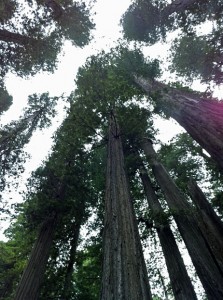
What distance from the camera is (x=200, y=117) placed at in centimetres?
671

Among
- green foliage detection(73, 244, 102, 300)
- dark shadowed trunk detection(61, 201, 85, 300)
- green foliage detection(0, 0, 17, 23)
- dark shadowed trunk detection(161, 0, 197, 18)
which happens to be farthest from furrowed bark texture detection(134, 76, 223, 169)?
green foliage detection(73, 244, 102, 300)

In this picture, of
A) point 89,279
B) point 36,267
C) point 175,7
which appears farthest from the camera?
point 89,279

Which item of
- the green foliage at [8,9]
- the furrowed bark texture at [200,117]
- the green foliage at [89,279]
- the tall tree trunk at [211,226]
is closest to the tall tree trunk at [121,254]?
the furrowed bark texture at [200,117]

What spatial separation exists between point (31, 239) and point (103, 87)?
288 inches

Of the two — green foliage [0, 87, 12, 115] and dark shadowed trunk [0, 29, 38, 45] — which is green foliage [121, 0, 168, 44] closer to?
dark shadowed trunk [0, 29, 38, 45]

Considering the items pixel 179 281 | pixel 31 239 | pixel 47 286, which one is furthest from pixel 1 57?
pixel 179 281

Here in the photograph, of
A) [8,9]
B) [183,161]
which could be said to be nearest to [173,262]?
[183,161]

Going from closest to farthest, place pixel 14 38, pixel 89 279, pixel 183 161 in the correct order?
pixel 14 38 < pixel 89 279 < pixel 183 161

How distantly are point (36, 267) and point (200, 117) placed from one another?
643 cm

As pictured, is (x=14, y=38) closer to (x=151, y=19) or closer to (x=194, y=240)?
(x=151, y=19)

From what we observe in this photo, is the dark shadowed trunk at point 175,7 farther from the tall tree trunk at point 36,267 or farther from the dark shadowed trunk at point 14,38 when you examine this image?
the tall tree trunk at point 36,267

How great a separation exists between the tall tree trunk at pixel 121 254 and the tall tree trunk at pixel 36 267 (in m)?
3.86

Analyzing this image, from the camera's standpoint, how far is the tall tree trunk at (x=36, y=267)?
698cm

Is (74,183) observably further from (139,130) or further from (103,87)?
(103,87)
